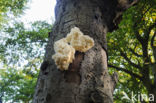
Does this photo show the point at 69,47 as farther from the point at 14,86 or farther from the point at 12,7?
the point at 14,86

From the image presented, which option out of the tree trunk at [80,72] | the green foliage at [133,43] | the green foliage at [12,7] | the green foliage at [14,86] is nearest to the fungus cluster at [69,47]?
the tree trunk at [80,72]

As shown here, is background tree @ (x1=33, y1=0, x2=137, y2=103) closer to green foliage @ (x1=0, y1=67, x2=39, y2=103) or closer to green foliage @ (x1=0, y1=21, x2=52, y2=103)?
green foliage @ (x1=0, y1=21, x2=52, y2=103)

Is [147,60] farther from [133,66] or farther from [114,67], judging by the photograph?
[114,67]

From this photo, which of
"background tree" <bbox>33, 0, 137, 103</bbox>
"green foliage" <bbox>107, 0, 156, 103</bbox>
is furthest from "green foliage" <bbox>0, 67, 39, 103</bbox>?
"background tree" <bbox>33, 0, 137, 103</bbox>

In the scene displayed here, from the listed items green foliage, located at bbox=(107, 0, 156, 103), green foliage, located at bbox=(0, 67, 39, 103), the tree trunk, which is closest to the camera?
the tree trunk

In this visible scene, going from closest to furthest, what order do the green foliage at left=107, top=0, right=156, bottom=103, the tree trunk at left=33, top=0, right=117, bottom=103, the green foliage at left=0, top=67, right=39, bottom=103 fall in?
the tree trunk at left=33, top=0, right=117, bottom=103
the green foliage at left=107, top=0, right=156, bottom=103
the green foliage at left=0, top=67, right=39, bottom=103

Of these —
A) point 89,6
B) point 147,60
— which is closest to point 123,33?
point 147,60

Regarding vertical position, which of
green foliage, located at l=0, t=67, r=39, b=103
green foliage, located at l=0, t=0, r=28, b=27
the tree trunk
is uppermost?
green foliage, located at l=0, t=0, r=28, b=27
